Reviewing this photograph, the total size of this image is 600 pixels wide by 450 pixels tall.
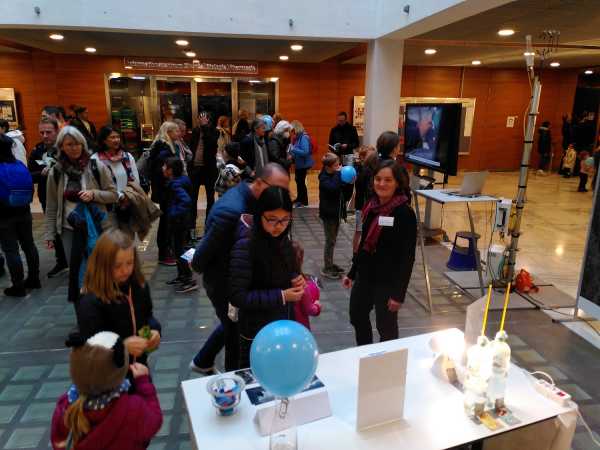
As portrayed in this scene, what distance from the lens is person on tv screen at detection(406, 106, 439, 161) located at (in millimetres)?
4548

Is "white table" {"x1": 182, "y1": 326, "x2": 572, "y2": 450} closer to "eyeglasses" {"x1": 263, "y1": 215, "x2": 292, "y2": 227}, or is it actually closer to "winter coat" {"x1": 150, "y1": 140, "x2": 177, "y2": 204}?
"eyeglasses" {"x1": 263, "y1": 215, "x2": 292, "y2": 227}

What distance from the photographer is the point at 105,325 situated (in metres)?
1.83

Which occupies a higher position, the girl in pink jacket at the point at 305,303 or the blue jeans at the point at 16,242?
the girl in pink jacket at the point at 305,303

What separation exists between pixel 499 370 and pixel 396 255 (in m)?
1.00

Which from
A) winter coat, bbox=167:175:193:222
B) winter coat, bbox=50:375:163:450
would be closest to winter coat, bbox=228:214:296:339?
winter coat, bbox=50:375:163:450

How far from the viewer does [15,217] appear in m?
3.84

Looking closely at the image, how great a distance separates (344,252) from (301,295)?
3.51 meters

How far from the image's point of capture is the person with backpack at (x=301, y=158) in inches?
302

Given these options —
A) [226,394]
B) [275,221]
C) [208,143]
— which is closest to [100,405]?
[226,394]

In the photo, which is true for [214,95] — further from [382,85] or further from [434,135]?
[434,135]

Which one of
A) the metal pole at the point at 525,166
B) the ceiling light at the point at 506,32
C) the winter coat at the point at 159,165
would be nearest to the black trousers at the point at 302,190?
the winter coat at the point at 159,165

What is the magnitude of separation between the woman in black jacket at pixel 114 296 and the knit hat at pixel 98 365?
35cm

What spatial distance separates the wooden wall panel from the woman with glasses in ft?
34.0

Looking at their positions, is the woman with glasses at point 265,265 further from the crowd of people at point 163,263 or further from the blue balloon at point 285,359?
the blue balloon at point 285,359
